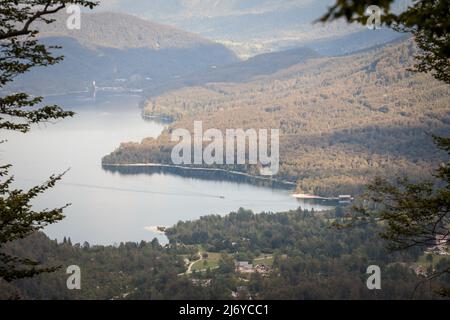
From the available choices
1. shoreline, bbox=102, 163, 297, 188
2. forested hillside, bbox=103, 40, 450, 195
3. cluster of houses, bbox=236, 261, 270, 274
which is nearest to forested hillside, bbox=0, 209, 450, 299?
cluster of houses, bbox=236, 261, 270, 274

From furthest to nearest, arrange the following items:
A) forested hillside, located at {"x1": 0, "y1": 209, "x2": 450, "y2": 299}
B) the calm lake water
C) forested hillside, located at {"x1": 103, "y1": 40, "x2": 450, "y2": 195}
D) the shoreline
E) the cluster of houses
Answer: forested hillside, located at {"x1": 103, "y1": 40, "x2": 450, "y2": 195} < the shoreline < the calm lake water < the cluster of houses < forested hillside, located at {"x1": 0, "y1": 209, "x2": 450, "y2": 299}

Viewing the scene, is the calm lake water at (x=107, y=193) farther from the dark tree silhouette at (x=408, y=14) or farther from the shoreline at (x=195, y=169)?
the dark tree silhouette at (x=408, y=14)

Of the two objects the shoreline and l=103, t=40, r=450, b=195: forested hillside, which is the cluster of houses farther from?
the shoreline

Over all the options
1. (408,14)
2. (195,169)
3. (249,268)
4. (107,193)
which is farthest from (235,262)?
(195,169)

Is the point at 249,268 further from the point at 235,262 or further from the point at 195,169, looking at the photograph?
the point at 195,169

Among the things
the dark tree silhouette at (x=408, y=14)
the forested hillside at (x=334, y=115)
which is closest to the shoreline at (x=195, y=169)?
the forested hillside at (x=334, y=115)

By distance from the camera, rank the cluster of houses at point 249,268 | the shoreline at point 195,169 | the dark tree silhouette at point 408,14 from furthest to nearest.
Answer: the shoreline at point 195,169 → the cluster of houses at point 249,268 → the dark tree silhouette at point 408,14

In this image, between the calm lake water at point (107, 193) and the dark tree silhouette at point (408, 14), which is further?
the calm lake water at point (107, 193)
